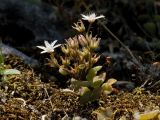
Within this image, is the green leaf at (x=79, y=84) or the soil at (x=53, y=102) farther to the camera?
the green leaf at (x=79, y=84)

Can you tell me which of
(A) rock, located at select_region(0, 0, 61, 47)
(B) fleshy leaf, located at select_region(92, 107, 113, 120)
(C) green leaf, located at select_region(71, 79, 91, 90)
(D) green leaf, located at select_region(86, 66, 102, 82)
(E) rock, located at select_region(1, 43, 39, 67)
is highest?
(A) rock, located at select_region(0, 0, 61, 47)

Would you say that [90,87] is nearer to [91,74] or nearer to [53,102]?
[91,74]

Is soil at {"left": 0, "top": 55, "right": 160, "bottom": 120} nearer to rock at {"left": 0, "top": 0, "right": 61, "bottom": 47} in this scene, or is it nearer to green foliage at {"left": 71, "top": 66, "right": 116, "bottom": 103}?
green foliage at {"left": 71, "top": 66, "right": 116, "bottom": 103}

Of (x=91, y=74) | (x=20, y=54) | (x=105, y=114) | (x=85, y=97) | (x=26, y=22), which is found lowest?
(x=105, y=114)

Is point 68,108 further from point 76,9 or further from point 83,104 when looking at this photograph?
point 76,9

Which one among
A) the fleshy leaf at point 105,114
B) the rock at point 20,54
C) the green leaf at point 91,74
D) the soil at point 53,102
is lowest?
the fleshy leaf at point 105,114

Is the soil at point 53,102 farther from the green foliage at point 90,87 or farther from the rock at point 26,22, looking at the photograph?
the rock at point 26,22

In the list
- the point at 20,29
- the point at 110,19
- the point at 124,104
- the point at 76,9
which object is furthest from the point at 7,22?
the point at 124,104

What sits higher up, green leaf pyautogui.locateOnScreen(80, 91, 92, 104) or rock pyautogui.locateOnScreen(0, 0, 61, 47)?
rock pyautogui.locateOnScreen(0, 0, 61, 47)

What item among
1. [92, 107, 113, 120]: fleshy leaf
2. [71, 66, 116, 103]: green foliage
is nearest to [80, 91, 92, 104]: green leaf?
[71, 66, 116, 103]: green foliage

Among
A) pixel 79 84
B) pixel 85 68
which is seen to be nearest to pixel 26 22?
pixel 85 68

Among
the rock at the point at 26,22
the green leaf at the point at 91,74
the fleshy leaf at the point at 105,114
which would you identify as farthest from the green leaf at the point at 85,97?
the rock at the point at 26,22

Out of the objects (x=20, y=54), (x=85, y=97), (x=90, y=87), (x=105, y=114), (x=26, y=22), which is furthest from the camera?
(x=26, y=22)
